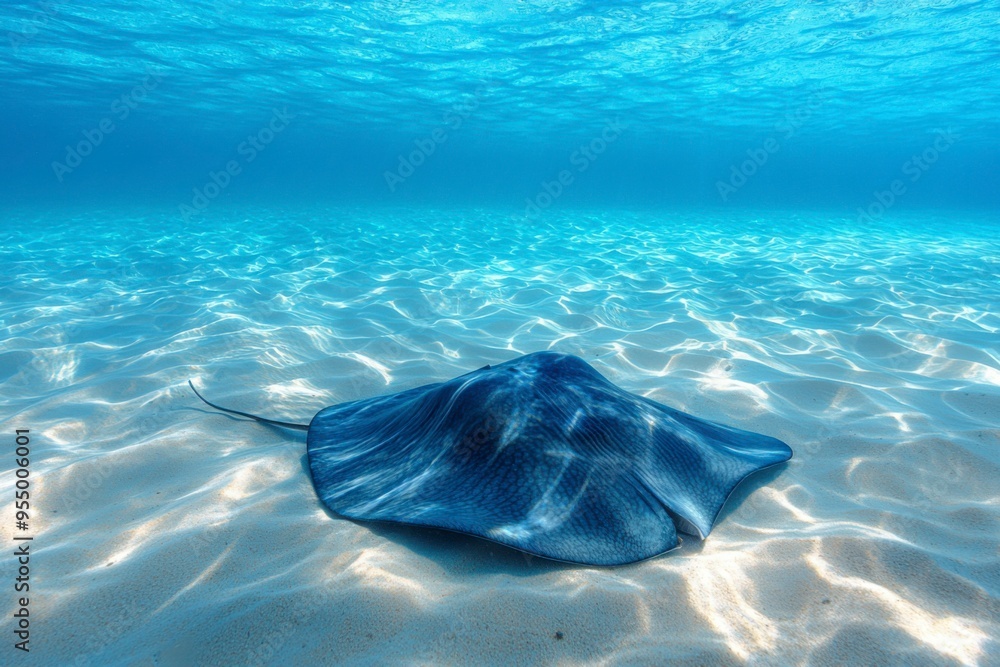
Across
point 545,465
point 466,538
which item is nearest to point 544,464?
point 545,465

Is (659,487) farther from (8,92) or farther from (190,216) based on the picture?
(8,92)

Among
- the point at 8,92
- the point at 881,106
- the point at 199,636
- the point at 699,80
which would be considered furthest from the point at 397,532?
the point at 8,92

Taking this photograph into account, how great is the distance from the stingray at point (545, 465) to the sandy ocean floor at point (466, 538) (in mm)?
214

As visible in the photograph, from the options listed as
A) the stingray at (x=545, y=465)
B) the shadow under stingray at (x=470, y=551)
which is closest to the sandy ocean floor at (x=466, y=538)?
the shadow under stingray at (x=470, y=551)

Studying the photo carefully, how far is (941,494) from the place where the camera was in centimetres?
321

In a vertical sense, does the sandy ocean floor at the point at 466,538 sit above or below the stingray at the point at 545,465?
below

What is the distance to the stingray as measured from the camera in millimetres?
2295

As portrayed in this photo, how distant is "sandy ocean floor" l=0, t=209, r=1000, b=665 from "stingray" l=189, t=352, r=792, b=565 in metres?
0.21

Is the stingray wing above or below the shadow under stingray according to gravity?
A: above

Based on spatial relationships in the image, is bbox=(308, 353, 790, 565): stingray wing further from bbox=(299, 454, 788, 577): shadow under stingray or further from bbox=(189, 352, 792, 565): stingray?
bbox=(299, 454, 788, 577): shadow under stingray

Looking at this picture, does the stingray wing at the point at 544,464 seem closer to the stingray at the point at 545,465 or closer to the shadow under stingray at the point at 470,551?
the stingray at the point at 545,465

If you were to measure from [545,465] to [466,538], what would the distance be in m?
0.56

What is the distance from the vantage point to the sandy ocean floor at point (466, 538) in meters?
2.07

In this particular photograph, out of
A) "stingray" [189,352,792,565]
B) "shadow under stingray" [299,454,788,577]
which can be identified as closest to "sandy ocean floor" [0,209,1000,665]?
"shadow under stingray" [299,454,788,577]
